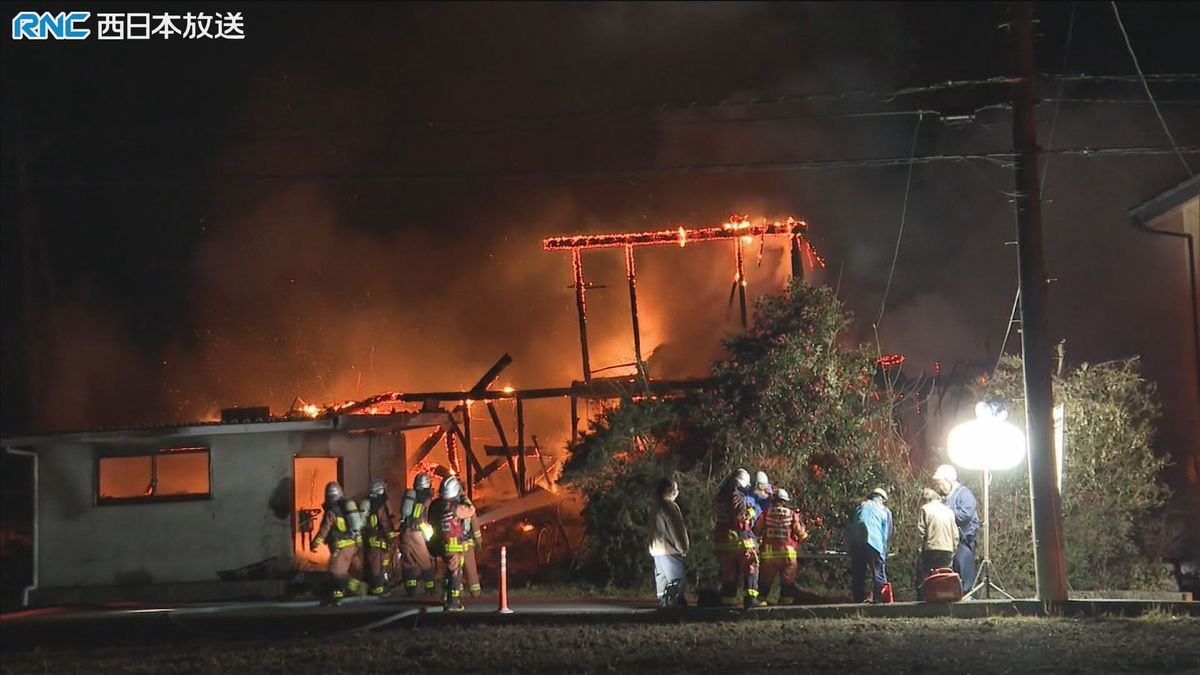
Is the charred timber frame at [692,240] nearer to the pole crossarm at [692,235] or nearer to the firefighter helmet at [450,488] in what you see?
the pole crossarm at [692,235]

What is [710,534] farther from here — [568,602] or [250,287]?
[250,287]

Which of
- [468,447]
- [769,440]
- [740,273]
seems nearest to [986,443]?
[769,440]

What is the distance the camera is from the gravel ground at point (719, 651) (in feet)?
31.9

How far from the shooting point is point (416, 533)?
15.4 meters

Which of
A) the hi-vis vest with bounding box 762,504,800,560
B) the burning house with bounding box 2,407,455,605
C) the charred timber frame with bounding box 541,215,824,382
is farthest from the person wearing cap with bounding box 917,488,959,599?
the charred timber frame with bounding box 541,215,824,382

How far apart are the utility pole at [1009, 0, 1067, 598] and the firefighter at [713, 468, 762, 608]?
3087 mm

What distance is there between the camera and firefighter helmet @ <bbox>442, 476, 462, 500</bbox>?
48.2 ft

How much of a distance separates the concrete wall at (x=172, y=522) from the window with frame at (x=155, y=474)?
30 centimetres

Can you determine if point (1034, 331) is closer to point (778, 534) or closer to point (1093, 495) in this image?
point (778, 534)

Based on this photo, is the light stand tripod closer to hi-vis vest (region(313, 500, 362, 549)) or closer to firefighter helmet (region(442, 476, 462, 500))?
firefighter helmet (region(442, 476, 462, 500))

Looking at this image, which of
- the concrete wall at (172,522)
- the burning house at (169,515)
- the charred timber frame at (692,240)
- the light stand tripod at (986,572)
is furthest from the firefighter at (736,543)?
the charred timber frame at (692,240)

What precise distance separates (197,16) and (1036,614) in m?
14.2

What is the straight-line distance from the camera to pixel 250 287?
31016 millimetres

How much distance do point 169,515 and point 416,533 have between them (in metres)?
4.75
